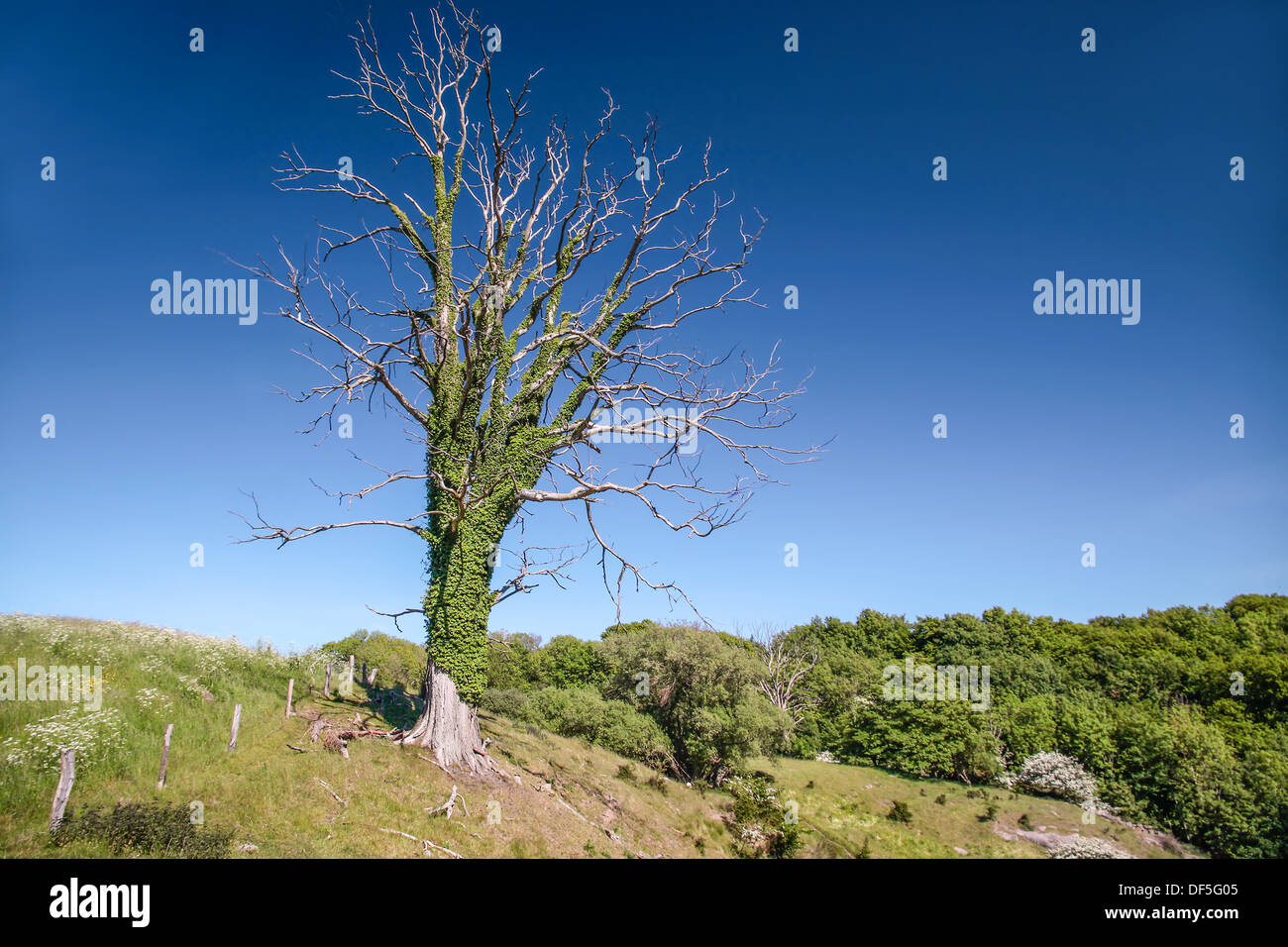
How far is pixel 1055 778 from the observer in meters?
37.3

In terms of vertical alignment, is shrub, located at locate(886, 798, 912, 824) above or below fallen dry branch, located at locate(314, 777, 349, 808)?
below

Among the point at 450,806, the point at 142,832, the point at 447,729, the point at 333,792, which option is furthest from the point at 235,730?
the point at 450,806

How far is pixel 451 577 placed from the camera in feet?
49.9

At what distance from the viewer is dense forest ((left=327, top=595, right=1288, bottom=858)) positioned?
31891 millimetres

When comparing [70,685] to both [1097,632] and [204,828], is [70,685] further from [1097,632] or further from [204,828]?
[1097,632]

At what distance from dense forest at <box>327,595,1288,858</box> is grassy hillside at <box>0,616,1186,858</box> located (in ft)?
16.5

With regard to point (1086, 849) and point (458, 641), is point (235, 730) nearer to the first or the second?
point (458, 641)

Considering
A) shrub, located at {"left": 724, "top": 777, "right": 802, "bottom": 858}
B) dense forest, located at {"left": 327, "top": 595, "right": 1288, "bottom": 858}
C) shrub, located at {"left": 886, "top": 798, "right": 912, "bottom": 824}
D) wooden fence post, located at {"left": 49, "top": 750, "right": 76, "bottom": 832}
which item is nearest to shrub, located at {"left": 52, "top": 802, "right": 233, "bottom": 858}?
wooden fence post, located at {"left": 49, "top": 750, "right": 76, "bottom": 832}

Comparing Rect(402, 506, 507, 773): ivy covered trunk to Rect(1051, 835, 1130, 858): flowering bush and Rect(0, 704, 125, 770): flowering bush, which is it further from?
Rect(1051, 835, 1130, 858): flowering bush

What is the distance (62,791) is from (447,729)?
6.98 m

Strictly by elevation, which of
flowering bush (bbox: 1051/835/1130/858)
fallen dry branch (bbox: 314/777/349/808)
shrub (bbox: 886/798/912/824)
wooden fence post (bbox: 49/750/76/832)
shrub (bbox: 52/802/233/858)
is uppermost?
wooden fence post (bbox: 49/750/76/832)

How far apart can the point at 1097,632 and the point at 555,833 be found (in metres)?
61.2
